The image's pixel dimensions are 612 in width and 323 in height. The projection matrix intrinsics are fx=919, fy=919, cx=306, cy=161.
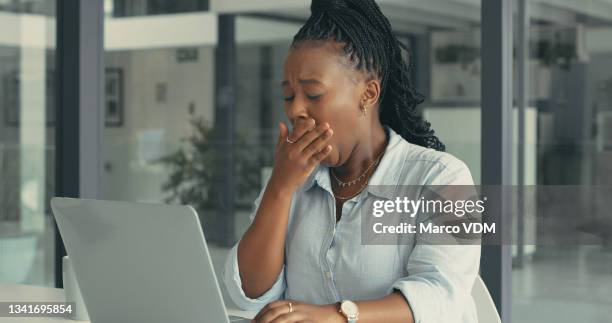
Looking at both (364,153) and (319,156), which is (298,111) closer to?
(319,156)

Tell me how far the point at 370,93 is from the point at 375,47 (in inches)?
3.8

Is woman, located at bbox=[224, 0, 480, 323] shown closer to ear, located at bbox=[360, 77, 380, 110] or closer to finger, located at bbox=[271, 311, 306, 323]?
ear, located at bbox=[360, 77, 380, 110]

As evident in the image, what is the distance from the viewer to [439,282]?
167 centimetres

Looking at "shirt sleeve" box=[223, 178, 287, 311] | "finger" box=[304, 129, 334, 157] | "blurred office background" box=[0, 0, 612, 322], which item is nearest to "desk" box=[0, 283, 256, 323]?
"shirt sleeve" box=[223, 178, 287, 311]

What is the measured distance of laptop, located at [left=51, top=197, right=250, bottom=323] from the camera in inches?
58.1

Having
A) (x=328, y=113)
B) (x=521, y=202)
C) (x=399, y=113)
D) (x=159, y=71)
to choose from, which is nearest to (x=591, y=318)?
(x=521, y=202)

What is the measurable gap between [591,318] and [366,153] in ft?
5.67

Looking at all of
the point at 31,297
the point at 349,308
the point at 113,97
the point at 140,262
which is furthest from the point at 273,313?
the point at 113,97

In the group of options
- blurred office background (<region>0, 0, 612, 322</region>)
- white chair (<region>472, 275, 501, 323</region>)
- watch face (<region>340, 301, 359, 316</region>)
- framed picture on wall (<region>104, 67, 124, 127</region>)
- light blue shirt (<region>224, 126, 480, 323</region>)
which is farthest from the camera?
framed picture on wall (<region>104, 67, 124, 127</region>)

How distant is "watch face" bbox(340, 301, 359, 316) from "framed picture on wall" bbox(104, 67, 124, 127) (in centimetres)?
284

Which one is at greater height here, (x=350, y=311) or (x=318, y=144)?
(x=318, y=144)

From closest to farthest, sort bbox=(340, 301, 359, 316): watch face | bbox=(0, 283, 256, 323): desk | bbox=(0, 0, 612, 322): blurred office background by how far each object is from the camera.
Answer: bbox=(340, 301, 359, 316): watch face
bbox=(0, 283, 256, 323): desk
bbox=(0, 0, 612, 322): blurred office background

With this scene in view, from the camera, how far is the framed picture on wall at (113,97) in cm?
422

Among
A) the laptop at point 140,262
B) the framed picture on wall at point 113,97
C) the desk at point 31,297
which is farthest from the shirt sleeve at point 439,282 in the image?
the framed picture on wall at point 113,97
